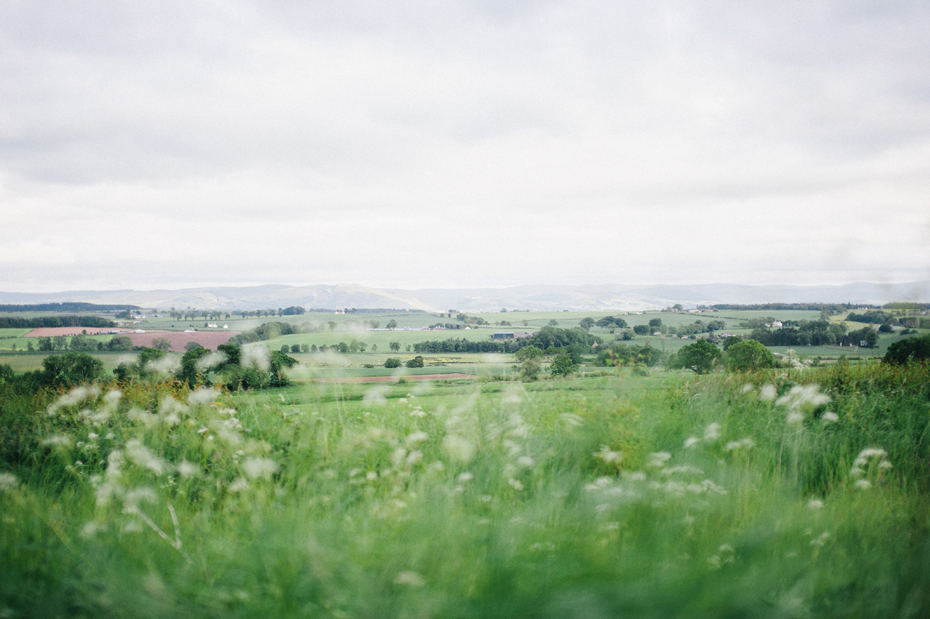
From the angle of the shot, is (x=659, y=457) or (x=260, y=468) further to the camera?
(x=659, y=457)

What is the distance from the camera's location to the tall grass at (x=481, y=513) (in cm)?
259

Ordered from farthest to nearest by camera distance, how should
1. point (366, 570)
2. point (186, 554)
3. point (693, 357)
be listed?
point (693, 357)
point (186, 554)
point (366, 570)

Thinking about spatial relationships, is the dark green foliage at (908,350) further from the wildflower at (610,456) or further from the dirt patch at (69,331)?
the dirt patch at (69,331)

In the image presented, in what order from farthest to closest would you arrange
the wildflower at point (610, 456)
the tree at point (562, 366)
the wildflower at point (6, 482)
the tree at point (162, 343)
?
the tree at point (162, 343) → the tree at point (562, 366) → the wildflower at point (610, 456) → the wildflower at point (6, 482)

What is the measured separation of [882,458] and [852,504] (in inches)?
73.8

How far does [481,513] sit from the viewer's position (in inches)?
159

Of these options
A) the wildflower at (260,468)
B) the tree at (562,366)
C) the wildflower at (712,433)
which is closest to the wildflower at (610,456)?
the wildflower at (712,433)

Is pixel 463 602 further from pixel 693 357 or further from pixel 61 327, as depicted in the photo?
pixel 61 327

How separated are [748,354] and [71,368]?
17.7m

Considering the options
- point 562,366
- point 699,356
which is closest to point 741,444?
point 562,366

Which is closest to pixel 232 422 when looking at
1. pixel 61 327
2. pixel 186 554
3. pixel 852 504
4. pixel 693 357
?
pixel 186 554

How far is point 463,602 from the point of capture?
8.41 feet

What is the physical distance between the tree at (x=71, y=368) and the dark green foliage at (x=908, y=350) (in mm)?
18626

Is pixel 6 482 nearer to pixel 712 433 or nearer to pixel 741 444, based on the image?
pixel 712 433
